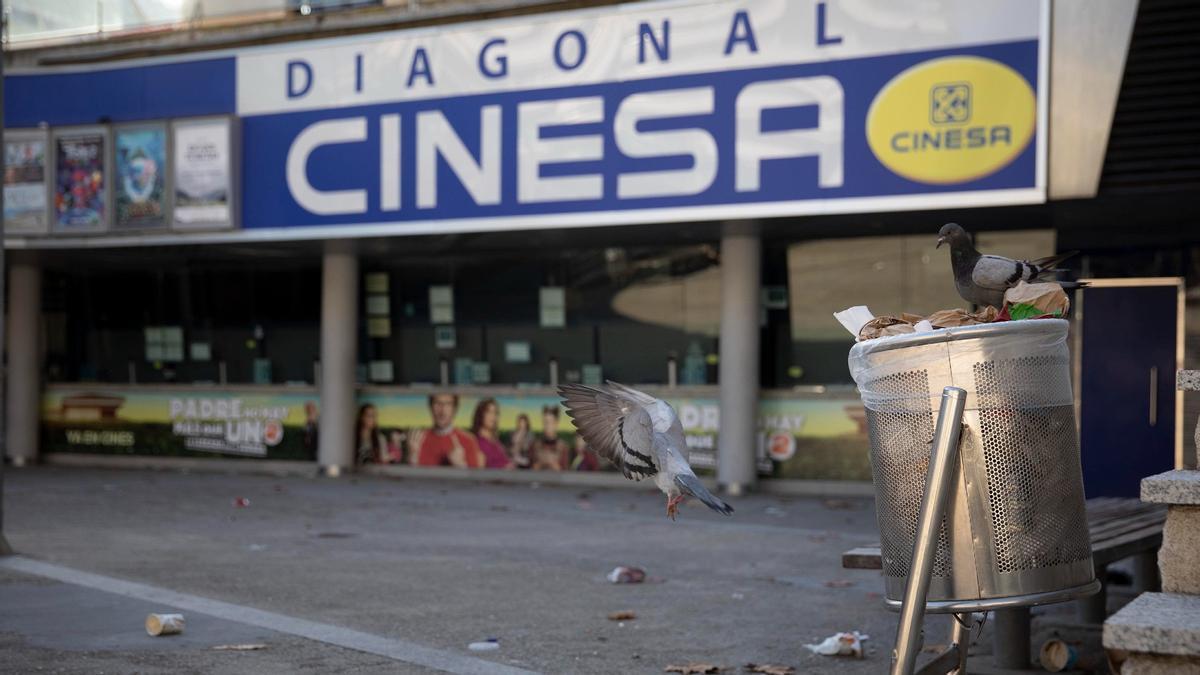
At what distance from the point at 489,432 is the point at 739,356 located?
152 inches

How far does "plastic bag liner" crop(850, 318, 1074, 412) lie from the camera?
392cm

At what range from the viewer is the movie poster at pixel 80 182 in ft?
54.6

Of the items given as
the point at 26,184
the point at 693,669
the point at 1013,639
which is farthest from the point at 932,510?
the point at 26,184

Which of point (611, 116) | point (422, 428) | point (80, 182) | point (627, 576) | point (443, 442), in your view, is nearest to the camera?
point (627, 576)

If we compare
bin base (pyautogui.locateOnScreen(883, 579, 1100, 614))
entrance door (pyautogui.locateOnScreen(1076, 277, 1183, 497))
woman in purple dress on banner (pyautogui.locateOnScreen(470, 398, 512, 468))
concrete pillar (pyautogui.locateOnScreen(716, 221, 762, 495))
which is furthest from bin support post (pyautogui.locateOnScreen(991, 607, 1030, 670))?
woman in purple dress on banner (pyautogui.locateOnScreen(470, 398, 512, 468))

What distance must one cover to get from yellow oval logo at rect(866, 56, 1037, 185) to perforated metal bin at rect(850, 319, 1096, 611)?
876 centimetres

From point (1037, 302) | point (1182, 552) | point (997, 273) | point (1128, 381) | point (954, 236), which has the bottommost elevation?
point (1182, 552)

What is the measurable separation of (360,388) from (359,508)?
13.4 ft

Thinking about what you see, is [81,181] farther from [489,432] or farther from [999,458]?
[999,458]

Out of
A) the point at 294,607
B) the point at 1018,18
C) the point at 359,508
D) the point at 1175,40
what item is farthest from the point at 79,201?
the point at 1175,40

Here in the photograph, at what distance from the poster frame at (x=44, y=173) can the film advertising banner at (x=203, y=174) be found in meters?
1.95

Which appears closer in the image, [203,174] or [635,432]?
[635,432]

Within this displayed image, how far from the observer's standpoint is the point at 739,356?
14969 millimetres

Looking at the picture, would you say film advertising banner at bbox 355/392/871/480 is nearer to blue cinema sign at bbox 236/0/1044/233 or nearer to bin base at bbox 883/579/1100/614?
blue cinema sign at bbox 236/0/1044/233
